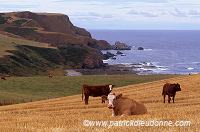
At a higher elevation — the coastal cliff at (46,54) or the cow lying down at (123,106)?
the cow lying down at (123,106)

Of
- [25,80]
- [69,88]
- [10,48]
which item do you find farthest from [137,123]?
[10,48]

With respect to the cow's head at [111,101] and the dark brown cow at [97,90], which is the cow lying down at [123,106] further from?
the dark brown cow at [97,90]

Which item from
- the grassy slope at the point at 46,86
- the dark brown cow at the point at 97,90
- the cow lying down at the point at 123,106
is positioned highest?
the cow lying down at the point at 123,106

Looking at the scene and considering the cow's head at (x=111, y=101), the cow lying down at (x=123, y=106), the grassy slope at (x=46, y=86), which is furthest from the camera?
the grassy slope at (x=46, y=86)

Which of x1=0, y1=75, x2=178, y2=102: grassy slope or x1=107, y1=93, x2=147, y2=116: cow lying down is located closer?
x1=107, y1=93, x2=147, y2=116: cow lying down

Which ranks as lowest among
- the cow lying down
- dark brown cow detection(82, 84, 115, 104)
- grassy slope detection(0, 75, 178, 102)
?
grassy slope detection(0, 75, 178, 102)

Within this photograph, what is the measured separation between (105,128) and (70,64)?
402 ft

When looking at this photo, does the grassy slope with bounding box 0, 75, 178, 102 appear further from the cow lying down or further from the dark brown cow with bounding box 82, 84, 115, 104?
the cow lying down

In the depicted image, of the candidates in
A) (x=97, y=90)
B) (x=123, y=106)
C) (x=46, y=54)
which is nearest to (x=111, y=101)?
(x=123, y=106)

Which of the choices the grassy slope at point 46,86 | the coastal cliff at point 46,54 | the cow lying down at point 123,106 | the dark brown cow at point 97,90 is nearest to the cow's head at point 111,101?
the cow lying down at point 123,106

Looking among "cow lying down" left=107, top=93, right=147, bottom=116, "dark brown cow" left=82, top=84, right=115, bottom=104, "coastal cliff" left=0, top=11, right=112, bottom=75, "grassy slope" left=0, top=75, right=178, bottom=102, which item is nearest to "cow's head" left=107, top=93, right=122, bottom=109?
"cow lying down" left=107, top=93, right=147, bottom=116

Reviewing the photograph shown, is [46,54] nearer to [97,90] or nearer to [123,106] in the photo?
[97,90]

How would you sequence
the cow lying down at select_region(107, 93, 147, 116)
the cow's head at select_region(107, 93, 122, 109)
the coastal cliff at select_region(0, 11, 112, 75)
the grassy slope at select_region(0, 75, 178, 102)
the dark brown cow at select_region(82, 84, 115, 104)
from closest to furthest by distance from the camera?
the cow's head at select_region(107, 93, 122, 109)
the cow lying down at select_region(107, 93, 147, 116)
the dark brown cow at select_region(82, 84, 115, 104)
the grassy slope at select_region(0, 75, 178, 102)
the coastal cliff at select_region(0, 11, 112, 75)

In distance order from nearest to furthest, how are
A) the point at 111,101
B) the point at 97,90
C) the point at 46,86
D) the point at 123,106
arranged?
the point at 111,101, the point at 123,106, the point at 97,90, the point at 46,86
